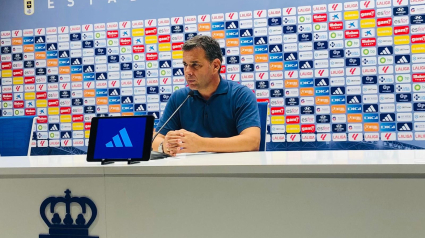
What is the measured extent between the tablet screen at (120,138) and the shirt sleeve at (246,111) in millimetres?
808

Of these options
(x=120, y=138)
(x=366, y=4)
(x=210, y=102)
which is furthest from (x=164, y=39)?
(x=120, y=138)

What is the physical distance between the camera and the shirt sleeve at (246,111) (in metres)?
1.86

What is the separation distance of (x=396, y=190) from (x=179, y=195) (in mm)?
482

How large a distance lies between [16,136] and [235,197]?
5.59 feet

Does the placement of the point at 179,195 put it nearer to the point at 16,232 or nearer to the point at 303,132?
the point at 16,232

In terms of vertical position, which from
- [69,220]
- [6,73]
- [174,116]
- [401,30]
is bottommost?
[69,220]

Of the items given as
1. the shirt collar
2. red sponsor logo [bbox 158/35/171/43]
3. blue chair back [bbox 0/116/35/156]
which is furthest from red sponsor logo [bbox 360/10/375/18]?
blue chair back [bbox 0/116/35/156]

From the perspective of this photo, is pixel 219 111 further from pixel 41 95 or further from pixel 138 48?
pixel 41 95

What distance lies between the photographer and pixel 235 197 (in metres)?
0.97

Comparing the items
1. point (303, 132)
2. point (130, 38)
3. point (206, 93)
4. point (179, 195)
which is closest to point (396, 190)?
point (179, 195)

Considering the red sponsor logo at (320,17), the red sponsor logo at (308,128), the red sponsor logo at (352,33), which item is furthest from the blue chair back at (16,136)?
the red sponsor logo at (352,33)

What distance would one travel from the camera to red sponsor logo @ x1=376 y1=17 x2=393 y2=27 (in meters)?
3.32

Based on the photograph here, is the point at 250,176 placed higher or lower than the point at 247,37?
lower

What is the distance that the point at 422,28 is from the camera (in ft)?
10.7
